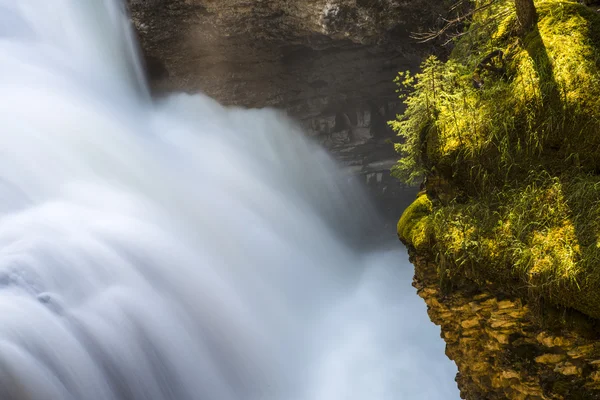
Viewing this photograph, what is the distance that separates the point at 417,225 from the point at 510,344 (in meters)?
1.30

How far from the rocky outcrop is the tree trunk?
2.27 m

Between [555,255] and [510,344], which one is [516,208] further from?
[510,344]

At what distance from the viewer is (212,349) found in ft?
24.3

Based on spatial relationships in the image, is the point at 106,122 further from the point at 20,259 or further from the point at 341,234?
the point at 341,234

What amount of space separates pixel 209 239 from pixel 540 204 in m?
7.11

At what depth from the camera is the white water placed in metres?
6.18

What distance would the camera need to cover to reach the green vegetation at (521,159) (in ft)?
11.2

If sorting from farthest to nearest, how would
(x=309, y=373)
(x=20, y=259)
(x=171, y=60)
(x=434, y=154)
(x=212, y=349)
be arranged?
(x=171, y=60)
(x=309, y=373)
(x=212, y=349)
(x=20, y=259)
(x=434, y=154)

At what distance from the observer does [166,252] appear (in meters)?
8.05

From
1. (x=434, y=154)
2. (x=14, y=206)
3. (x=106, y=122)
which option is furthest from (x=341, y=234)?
(x=434, y=154)

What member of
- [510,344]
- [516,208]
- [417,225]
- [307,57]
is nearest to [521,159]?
[516,208]

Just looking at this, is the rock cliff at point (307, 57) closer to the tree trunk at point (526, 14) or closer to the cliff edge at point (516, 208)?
the tree trunk at point (526, 14)

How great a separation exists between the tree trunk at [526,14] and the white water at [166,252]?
5758mm

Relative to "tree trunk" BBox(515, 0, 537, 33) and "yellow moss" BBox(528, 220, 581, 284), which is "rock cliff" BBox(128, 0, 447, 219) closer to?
"tree trunk" BBox(515, 0, 537, 33)
